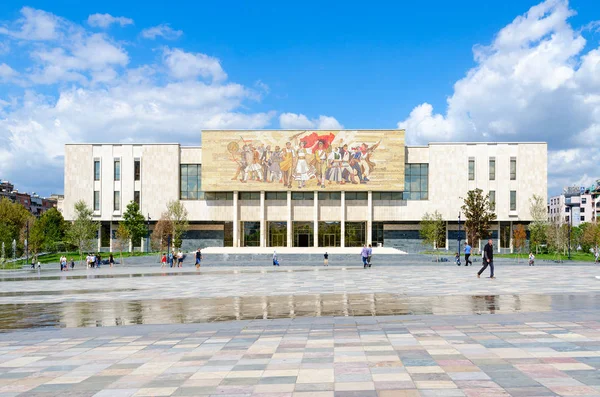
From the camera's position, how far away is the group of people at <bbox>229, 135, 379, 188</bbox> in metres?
76.7

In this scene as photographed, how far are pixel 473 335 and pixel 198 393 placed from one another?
5.75 metres

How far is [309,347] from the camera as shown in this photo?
9438mm

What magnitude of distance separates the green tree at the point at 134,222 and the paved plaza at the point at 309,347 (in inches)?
2304

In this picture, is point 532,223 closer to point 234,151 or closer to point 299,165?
point 299,165

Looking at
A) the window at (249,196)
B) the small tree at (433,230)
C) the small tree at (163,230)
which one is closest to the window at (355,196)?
the small tree at (433,230)

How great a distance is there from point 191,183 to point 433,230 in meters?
35.5

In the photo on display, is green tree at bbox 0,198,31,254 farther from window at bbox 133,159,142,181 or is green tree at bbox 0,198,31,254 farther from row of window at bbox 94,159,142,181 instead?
window at bbox 133,159,142,181

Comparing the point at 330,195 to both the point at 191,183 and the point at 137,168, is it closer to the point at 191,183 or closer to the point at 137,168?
the point at 191,183

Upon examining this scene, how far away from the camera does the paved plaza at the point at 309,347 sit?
688 centimetres

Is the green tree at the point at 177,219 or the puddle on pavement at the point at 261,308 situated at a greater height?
the green tree at the point at 177,219

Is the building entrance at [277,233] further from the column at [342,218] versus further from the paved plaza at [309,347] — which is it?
the paved plaza at [309,347]

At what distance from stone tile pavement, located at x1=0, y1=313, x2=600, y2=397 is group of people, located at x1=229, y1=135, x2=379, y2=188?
64.6m

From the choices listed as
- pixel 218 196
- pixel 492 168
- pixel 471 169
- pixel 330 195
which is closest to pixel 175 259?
pixel 218 196

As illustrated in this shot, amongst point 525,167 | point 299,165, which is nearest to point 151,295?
point 299,165
